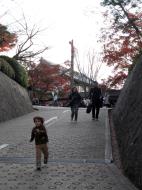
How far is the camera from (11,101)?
2625 cm

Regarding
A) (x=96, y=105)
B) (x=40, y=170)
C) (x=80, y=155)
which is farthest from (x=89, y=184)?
(x=96, y=105)

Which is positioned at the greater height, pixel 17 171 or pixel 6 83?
pixel 6 83

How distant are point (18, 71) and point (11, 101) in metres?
7.38

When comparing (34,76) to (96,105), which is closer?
(96,105)

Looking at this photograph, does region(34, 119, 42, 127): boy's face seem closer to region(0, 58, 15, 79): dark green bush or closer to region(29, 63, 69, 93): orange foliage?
region(0, 58, 15, 79): dark green bush

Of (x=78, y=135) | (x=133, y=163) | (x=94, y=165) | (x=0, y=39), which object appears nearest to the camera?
(x=133, y=163)

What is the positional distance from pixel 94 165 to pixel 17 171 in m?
1.75

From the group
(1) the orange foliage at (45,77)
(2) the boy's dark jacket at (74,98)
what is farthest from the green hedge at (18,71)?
(1) the orange foliage at (45,77)

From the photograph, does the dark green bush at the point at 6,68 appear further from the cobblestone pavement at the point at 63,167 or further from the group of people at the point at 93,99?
the cobblestone pavement at the point at 63,167

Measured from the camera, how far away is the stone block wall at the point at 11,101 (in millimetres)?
23719

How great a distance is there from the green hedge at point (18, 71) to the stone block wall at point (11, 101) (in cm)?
243

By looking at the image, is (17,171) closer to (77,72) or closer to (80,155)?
(80,155)

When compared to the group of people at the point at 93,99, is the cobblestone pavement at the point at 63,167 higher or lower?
lower

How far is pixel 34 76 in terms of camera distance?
52375mm
